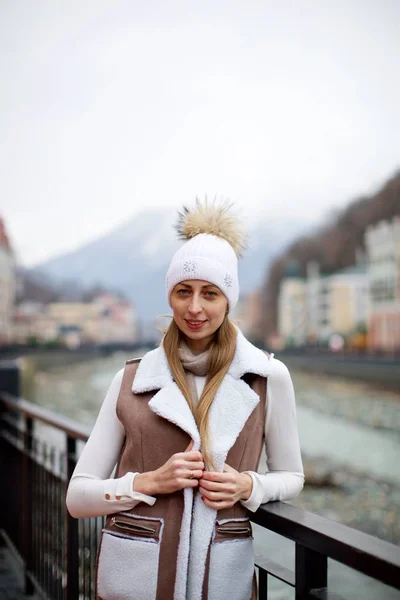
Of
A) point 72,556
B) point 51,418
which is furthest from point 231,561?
point 51,418

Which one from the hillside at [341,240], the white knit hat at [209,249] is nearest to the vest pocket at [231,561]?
the white knit hat at [209,249]

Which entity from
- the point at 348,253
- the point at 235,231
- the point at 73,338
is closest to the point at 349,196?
the point at 348,253

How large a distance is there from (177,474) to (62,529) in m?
1.39

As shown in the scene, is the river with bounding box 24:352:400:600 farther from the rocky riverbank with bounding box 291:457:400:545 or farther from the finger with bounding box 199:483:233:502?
the finger with bounding box 199:483:233:502

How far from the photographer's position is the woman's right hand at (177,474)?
3.13ft

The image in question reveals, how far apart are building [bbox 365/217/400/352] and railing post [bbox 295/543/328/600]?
1599cm

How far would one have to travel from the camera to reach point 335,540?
2.77 ft

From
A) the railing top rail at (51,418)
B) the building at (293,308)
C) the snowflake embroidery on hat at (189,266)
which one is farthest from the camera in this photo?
the building at (293,308)

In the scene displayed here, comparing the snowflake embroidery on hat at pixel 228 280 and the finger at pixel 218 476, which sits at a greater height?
the snowflake embroidery on hat at pixel 228 280

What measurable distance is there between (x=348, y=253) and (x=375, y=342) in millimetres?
3279

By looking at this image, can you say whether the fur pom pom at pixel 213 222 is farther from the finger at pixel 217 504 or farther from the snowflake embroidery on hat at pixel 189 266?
the finger at pixel 217 504

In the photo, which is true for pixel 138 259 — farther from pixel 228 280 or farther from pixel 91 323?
pixel 228 280

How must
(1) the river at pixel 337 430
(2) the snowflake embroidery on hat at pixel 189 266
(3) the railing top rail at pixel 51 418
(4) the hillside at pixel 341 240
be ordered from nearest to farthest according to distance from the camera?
1. (2) the snowflake embroidery on hat at pixel 189 266
2. (3) the railing top rail at pixel 51 418
3. (1) the river at pixel 337 430
4. (4) the hillside at pixel 341 240

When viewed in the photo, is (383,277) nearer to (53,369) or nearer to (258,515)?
(53,369)
